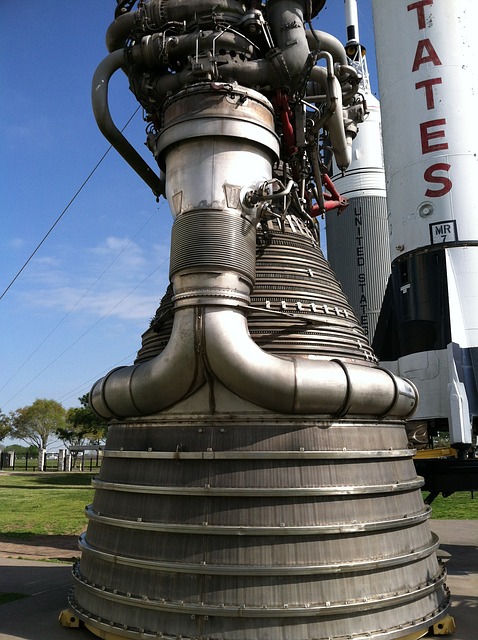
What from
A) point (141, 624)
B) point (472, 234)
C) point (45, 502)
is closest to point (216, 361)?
point (141, 624)

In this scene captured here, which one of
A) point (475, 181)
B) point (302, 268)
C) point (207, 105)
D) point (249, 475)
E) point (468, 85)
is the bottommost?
point (249, 475)

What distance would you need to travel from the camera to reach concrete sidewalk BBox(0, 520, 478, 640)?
593cm

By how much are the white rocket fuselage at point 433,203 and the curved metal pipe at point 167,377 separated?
928 cm

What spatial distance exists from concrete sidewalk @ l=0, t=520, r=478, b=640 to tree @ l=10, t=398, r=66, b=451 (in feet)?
165

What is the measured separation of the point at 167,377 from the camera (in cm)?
575

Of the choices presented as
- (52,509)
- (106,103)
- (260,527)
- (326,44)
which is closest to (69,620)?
(260,527)

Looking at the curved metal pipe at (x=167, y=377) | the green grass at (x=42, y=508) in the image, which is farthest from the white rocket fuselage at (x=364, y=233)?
the curved metal pipe at (x=167, y=377)

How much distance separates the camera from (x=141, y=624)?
17.6ft

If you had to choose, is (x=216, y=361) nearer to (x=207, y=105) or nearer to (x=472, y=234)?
(x=207, y=105)

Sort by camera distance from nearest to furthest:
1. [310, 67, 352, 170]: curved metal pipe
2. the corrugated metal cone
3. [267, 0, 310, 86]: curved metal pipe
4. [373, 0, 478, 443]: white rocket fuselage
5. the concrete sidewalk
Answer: the corrugated metal cone, the concrete sidewalk, [267, 0, 310, 86]: curved metal pipe, [310, 67, 352, 170]: curved metal pipe, [373, 0, 478, 443]: white rocket fuselage

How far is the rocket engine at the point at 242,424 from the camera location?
5.23 metres

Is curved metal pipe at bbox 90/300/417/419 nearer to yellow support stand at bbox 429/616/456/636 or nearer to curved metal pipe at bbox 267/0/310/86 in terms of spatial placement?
yellow support stand at bbox 429/616/456/636

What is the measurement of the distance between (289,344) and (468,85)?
12442mm

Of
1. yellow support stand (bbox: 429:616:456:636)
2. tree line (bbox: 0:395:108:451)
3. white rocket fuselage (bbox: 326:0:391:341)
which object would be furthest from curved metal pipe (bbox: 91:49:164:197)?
tree line (bbox: 0:395:108:451)
